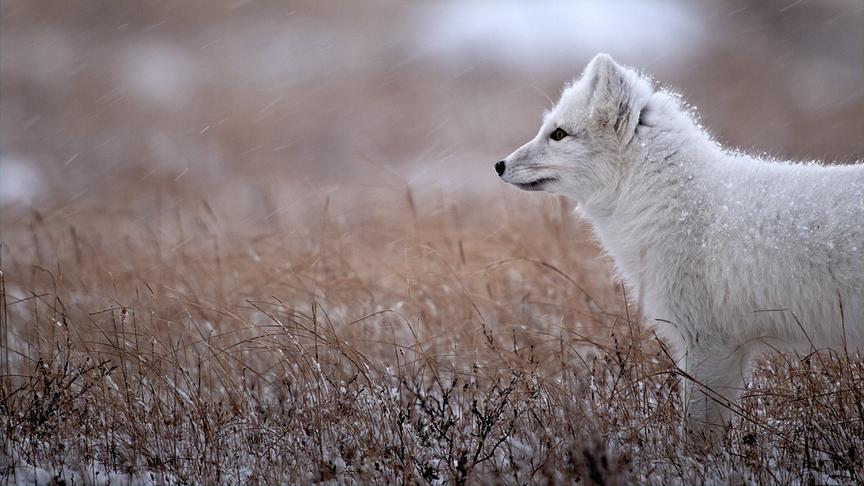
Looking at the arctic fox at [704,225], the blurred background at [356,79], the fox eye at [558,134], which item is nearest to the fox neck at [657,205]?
the arctic fox at [704,225]

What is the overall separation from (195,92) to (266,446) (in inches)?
699

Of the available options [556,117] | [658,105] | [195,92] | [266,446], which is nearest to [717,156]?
[658,105]

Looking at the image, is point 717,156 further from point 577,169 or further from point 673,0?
point 673,0

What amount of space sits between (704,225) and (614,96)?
959 millimetres

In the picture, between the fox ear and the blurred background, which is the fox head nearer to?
the fox ear

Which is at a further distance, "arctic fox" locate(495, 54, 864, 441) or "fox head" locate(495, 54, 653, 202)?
"fox head" locate(495, 54, 653, 202)

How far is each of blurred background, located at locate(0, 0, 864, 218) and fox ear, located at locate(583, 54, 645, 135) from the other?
28.5ft

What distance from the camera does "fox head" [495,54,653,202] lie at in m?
3.59

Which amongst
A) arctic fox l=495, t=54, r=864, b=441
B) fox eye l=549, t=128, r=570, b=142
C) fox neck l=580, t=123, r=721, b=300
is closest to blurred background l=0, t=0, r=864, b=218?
fox eye l=549, t=128, r=570, b=142

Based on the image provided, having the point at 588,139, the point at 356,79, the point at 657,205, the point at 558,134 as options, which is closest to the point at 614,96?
the point at 588,139

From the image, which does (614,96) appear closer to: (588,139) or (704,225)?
(588,139)

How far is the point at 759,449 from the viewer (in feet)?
Answer: 9.32

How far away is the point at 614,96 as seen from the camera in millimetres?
3592

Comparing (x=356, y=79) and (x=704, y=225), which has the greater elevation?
(x=356, y=79)
